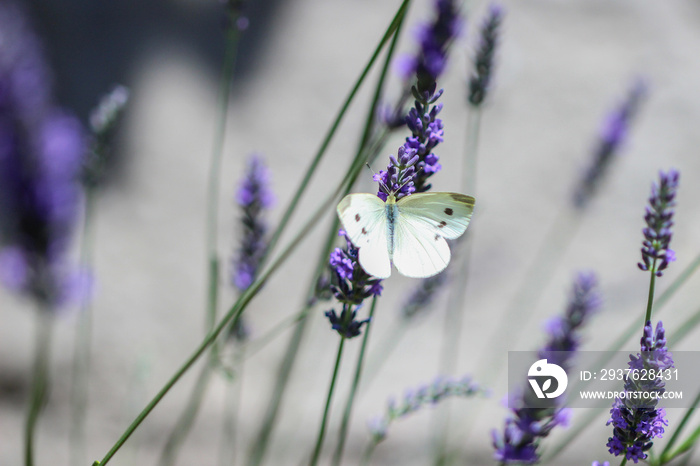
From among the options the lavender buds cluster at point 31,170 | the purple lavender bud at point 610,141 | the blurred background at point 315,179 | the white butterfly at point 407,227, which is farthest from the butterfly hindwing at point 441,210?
the blurred background at point 315,179

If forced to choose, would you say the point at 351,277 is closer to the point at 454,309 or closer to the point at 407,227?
the point at 407,227

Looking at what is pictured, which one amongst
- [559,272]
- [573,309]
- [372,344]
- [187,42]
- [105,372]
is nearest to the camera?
[573,309]

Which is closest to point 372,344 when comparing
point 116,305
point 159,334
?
point 159,334

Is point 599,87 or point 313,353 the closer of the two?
point 313,353

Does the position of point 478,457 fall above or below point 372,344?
below

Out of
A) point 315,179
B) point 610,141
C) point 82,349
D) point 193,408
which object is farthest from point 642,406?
point 315,179

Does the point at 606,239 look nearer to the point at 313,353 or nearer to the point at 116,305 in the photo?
the point at 313,353

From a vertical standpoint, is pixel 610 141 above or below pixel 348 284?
above

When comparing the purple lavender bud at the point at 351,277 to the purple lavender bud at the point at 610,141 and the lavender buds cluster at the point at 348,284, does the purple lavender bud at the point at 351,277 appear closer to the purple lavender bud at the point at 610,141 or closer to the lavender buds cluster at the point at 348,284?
the lavender buds cluster at the point at 348,284

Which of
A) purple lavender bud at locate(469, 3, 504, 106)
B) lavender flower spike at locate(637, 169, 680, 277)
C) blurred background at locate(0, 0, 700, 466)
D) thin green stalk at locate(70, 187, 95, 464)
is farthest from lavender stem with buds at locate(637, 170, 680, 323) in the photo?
blurred background at locate(0, 0, 700, 466)
